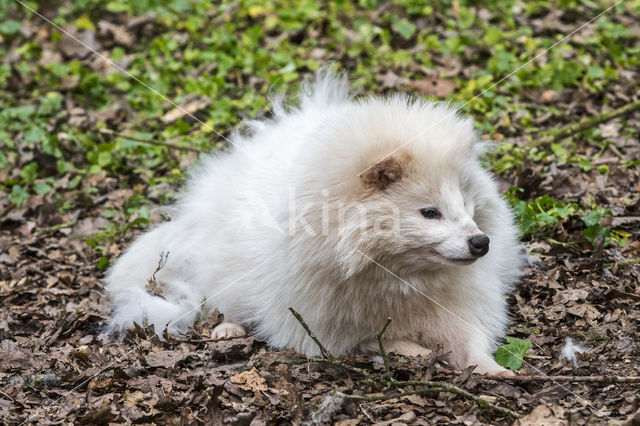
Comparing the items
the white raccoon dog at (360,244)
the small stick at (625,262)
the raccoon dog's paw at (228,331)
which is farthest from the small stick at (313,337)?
the small stick at (625,262)

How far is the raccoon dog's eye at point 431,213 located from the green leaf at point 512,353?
0.89 m

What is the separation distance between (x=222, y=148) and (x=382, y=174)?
2.92 metres

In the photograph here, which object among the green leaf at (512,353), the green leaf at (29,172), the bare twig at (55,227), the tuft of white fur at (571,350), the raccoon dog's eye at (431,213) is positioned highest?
the green leaf at (29,172)

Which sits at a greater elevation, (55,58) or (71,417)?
(55,58)

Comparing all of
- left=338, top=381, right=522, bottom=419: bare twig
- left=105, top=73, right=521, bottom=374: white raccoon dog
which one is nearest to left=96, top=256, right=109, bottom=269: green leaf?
left=105, top=73, right=521, bottom=374: white raccoon dog

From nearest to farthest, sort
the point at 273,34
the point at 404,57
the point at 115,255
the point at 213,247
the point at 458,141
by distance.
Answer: the point at 458,141 < the point at 213,247 < the point at 115,255 < the point at 404,57 < the point at 273,34

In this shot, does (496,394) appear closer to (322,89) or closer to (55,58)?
(322,89)

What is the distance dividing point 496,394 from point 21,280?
3501mm

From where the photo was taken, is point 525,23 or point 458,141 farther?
point 525,23

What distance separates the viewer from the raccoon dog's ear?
3.62m

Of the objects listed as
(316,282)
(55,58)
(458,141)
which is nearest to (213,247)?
(316,282)

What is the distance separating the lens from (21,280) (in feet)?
17.1

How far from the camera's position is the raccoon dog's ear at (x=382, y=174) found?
3.62m

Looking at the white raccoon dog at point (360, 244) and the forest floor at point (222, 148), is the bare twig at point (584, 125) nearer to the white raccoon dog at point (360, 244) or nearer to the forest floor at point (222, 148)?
the forest floor at point (222, 148)
